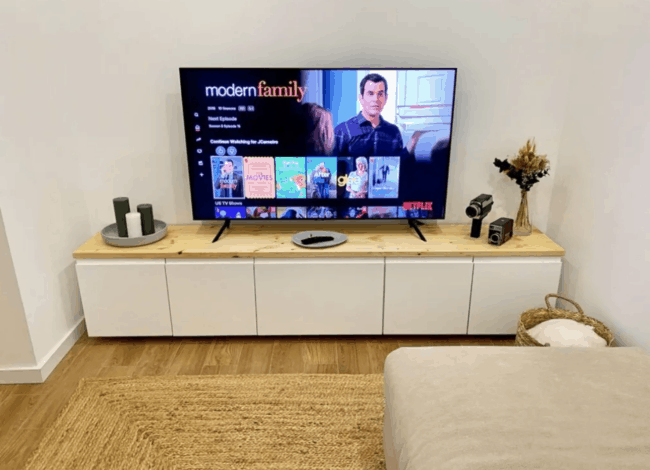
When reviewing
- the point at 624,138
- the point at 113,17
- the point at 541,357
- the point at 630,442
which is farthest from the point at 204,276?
the point at 624,138

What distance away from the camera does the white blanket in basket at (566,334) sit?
7.33ft

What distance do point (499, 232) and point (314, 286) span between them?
1.05 m

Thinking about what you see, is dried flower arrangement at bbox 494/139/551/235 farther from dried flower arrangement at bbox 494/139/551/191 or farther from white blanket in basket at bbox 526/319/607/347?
white blanket in basket at bbox 526/319/607/347

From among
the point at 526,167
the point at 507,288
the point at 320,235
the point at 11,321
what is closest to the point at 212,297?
the point at 320,235

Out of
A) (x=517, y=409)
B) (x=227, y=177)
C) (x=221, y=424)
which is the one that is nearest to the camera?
(x=517, y=409)

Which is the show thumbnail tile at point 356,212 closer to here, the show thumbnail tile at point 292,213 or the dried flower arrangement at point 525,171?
the show thumbnail tile at point 292,213

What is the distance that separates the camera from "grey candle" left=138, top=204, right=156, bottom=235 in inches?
108

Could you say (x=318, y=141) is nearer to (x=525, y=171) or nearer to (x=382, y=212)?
(x=382, y=212)

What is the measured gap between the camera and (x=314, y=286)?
271cm

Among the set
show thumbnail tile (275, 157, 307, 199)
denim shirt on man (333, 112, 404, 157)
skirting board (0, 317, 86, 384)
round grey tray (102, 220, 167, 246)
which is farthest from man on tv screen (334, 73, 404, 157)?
skirting board (0, 317, 86, 384)

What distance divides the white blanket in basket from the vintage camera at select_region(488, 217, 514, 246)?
0.51 metres

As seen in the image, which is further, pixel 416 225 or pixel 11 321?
pixel 416 225

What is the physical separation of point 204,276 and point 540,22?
7.53 feet

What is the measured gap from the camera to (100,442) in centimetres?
209
